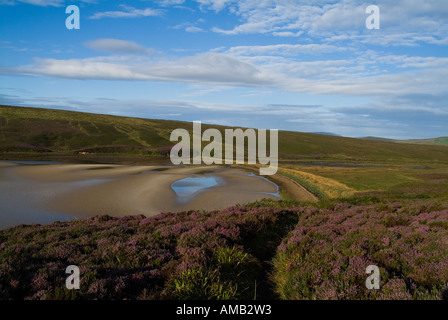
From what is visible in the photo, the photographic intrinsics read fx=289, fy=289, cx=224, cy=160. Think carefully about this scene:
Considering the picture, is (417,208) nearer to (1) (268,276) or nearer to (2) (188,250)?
(1) (268,276)
